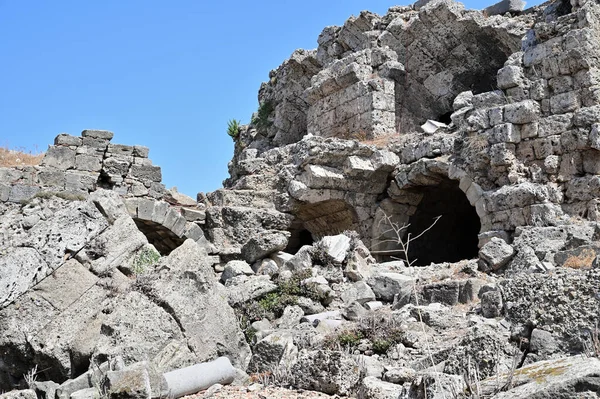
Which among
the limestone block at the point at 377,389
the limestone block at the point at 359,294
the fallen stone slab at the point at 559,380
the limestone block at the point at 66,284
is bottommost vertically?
the limestone block at the point at 377,389

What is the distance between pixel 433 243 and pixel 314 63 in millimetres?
7193

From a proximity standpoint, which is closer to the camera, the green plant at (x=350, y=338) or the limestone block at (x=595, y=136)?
the green plant at (x=350, y=338)

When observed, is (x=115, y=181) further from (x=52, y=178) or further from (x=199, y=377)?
(x=199, y=377)

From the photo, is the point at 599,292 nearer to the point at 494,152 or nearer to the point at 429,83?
the point at 494,152

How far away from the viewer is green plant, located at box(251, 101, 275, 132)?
→ 21.9m

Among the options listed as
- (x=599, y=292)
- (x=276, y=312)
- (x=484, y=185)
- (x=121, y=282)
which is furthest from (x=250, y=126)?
(x=599, y=292)

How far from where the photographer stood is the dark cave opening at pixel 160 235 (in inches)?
537

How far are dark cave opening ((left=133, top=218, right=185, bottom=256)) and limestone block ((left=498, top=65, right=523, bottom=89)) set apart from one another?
21.7 feet

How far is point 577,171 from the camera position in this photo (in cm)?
1195

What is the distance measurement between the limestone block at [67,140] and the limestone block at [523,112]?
842 centimetres

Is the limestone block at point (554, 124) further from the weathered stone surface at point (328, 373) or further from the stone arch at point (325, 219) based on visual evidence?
the weathered stone surface at point (328, 373)

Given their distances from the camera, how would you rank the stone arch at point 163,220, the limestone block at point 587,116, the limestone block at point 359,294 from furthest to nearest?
1. the stone arch at point 163,220
2. the limestone block at point 587,116
3. the limestone block at point 359,294

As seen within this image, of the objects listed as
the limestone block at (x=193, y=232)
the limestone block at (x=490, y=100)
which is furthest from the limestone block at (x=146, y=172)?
the limestone block at (x=490, y=100)

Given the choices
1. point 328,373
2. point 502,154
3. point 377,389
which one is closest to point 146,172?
point 502,154
